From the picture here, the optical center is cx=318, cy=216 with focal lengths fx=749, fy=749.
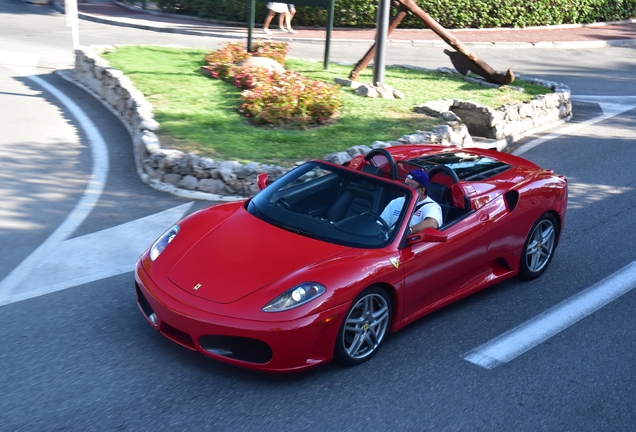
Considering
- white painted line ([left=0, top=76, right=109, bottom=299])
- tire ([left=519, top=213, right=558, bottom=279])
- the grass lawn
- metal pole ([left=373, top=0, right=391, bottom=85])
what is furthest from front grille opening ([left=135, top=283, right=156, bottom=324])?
metal pole ([left=373, top=0, right=391, bottom=85])

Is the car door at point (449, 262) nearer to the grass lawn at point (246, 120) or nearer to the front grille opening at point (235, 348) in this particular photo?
the front grille opening at point (235, 348)

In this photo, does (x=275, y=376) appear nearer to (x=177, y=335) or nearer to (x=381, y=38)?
(x=177, y=335)

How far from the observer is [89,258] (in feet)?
23.8

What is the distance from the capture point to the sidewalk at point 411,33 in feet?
77.6

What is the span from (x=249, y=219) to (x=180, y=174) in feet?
12.1

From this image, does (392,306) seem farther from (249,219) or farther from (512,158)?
(512,158)

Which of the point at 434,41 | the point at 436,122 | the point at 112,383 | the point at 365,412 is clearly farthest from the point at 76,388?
the point at 434,41

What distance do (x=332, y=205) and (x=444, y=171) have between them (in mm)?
1232

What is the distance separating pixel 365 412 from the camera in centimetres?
480

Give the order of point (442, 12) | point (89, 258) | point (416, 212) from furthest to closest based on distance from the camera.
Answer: point (442, 12), point (89, 258), point (416, 212)

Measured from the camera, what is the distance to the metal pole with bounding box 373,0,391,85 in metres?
14.4

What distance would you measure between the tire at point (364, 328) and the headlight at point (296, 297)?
295 millimetres

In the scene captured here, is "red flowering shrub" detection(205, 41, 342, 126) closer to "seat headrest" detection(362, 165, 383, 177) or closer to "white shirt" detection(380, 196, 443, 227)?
"seat headrest" detection(362, 165, 383, 177)

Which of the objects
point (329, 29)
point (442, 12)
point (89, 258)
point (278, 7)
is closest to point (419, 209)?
point (89, 258)
